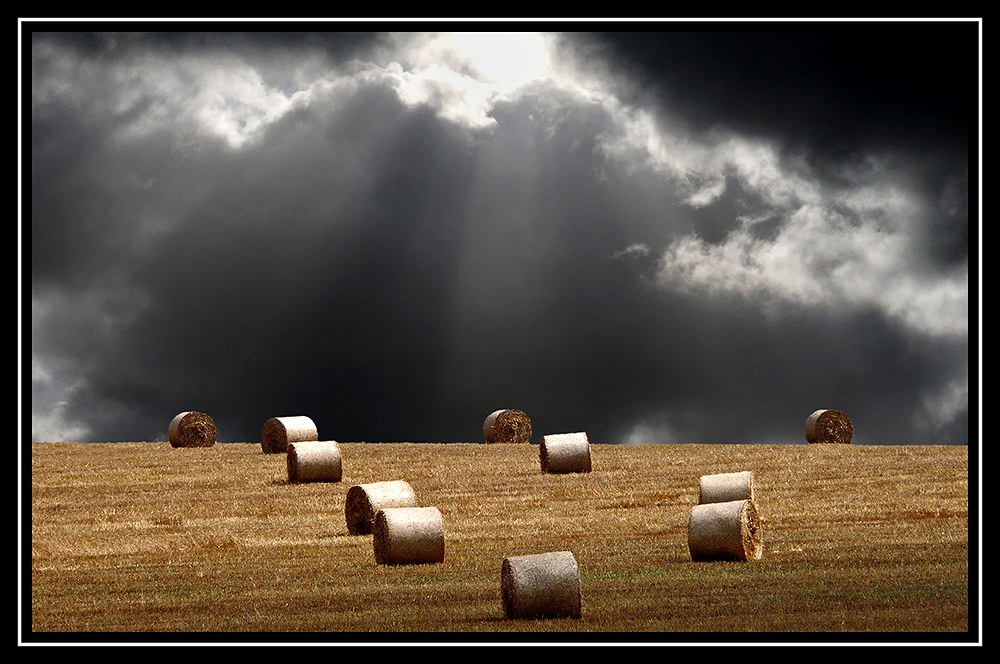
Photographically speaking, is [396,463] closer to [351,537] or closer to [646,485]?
[646,485]

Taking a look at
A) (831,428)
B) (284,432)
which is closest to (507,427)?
(284,432)

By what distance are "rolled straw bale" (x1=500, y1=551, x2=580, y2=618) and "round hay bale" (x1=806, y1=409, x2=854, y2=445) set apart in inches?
1114

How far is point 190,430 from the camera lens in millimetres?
42125

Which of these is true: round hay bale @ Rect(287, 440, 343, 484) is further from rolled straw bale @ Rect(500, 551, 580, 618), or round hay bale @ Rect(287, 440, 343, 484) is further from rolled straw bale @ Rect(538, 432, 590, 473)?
rolled straw bale @ Rect(500, 551, 580, 618)

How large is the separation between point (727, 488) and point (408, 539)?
6.97 metres

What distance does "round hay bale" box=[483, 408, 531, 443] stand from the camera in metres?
42.0

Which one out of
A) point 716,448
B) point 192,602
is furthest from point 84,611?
point 716,448

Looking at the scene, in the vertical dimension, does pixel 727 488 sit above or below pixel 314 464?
below

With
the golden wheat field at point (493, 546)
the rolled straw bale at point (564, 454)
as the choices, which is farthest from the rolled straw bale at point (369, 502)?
the rolled straw bale at point (564, 454)

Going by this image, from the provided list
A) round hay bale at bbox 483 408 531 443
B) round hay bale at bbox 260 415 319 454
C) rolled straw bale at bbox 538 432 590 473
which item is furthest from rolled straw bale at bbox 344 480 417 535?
round hay bale at bbox 483 408 531 443

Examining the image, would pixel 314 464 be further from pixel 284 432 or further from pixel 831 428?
pixel 831 428

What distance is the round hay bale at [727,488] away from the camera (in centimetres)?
2267

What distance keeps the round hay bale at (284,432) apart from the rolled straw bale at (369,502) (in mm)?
13543

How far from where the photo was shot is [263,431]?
123 ft
